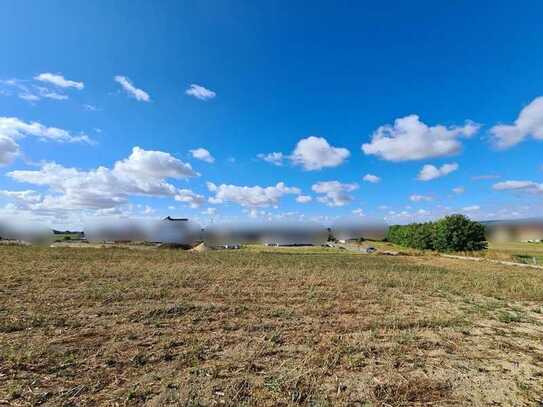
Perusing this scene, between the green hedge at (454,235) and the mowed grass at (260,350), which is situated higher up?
the green hedge at (454,235)

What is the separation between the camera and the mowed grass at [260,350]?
4.19m

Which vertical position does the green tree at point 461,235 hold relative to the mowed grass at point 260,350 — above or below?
above

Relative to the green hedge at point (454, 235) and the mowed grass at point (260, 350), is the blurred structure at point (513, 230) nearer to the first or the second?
the green hedge at point (454, 235)

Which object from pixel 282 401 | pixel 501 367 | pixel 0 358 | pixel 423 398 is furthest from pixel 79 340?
pixel 501 367

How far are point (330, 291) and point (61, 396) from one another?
10.5 m

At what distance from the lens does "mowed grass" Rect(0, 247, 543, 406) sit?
4.19 meters

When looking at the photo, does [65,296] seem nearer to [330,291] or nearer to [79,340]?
[79,340]

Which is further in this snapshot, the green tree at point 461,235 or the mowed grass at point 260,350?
the green tree at point 461,235

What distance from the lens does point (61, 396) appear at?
3.93m

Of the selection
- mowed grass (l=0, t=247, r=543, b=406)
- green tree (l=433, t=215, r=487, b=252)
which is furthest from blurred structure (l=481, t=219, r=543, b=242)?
mowed grass (l=0, t=247, r=543, b=406)

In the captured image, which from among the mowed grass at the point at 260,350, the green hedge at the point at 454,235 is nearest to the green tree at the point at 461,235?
the green hedge at the point at 454,235

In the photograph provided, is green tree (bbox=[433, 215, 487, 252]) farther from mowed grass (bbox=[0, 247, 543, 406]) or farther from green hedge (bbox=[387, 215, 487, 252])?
mowed grass (bbox=[0, 247, 543, 406])

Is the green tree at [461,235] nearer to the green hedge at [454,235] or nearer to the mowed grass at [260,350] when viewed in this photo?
the green hedge at [454,235]

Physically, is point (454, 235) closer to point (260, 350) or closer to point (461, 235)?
point (461, 235)
